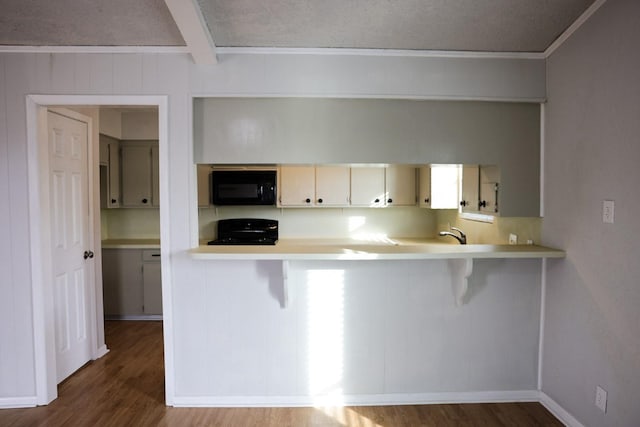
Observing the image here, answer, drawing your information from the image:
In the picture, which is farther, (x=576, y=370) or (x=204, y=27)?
(x=576, y=370)

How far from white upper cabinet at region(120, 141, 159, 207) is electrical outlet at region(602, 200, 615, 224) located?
4176 mm

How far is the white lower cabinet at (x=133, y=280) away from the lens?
13.9 feet

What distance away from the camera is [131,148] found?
4465 millimetres

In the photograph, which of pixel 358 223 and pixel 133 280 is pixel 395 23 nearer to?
pixel 358 223

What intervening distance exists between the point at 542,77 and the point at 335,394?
8.19 ft

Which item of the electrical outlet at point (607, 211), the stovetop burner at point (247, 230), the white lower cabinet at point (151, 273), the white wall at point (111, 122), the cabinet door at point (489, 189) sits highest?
the white wall at point (111, 122)

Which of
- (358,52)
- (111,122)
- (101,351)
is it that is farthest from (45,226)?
(358,52)

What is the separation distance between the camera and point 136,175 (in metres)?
4.47

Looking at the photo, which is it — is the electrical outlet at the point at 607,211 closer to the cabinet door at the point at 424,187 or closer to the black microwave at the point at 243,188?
the cabinet door at the point at 424,187

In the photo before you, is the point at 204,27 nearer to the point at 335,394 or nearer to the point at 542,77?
the point at 542,77

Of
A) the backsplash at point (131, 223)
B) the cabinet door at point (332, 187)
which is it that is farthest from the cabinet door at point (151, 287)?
the cabinet door at point (332, 187)

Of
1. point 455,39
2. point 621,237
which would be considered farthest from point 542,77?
point 621,237

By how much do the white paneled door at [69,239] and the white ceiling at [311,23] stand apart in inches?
30.0

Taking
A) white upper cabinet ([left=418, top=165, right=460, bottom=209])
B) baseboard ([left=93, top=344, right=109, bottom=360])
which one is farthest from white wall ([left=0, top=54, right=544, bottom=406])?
white upper cabinet ([left=418, top=165, right=460, bottom=209])
